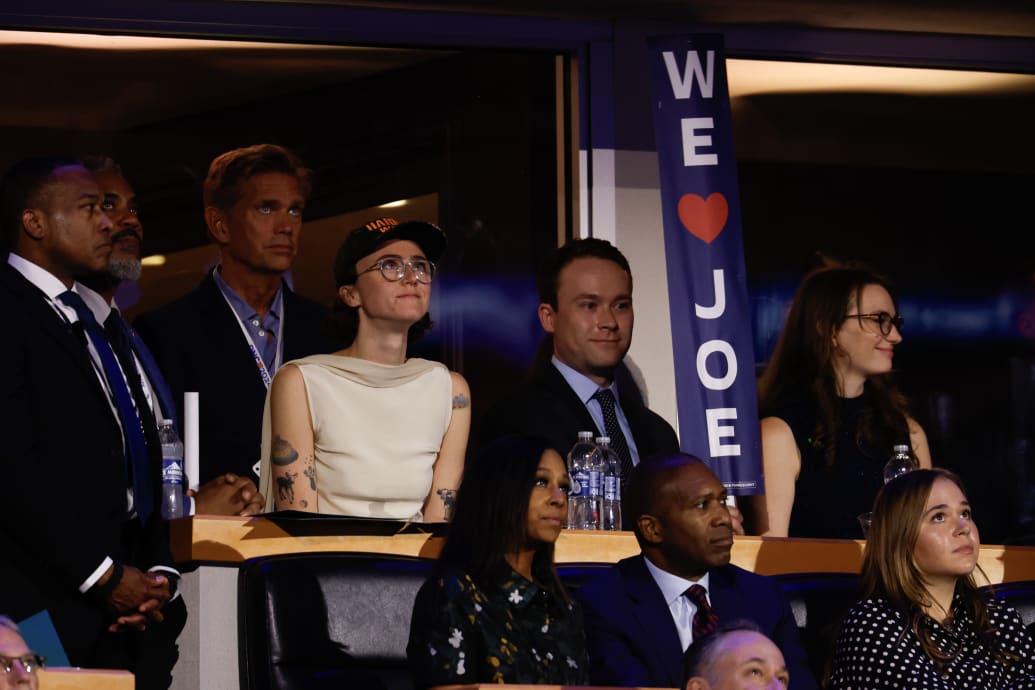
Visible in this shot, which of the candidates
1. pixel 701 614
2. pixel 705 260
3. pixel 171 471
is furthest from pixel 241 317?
pixel 701 614

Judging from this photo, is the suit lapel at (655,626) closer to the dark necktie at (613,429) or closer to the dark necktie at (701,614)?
the dark necktie at (701,614)

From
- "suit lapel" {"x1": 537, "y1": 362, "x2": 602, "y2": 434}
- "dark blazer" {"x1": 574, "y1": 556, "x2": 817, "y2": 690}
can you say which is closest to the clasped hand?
"dark blazer" {"x1": 574, "y1": 556, "x2": 817, "y2": 690}

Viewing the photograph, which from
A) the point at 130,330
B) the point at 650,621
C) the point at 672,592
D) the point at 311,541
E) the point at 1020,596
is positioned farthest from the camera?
the point at 130,330

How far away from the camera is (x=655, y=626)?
164 inches

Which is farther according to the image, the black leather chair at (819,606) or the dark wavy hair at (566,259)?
the dark wavy hair at (566,259)

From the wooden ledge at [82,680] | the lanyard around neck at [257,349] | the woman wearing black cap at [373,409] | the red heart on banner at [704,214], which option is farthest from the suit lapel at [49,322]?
the red heart on banner at [704,214]

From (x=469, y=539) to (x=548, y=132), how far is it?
3.02m

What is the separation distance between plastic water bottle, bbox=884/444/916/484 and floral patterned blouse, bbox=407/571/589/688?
1.60m

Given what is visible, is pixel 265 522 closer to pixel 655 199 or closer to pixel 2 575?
pixel 2 575

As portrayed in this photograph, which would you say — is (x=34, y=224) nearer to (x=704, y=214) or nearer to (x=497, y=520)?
(x=497, y=520)

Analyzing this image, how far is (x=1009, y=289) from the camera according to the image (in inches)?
279

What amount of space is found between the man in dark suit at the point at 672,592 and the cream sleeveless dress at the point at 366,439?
0.59 meters

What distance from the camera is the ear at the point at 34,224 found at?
4.52 meters

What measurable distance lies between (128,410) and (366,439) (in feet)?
1.97
